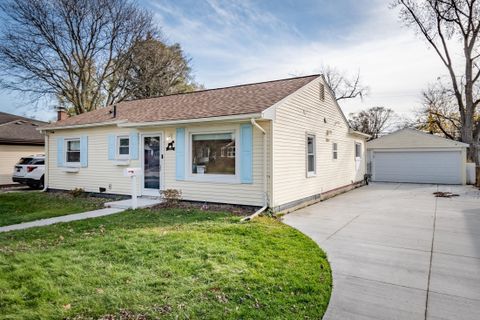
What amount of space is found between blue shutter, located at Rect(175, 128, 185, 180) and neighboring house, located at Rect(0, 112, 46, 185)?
38.8 ft

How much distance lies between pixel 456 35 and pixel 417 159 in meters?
10.4

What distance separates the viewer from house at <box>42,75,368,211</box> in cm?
810

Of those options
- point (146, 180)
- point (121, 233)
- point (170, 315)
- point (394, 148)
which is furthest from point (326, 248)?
point (394, 148)

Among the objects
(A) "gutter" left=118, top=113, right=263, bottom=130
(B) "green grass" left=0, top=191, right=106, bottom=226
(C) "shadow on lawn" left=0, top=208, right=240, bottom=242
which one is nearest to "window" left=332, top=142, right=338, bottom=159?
(A) "gutter" left=118, top=113, right=263, bottom=130

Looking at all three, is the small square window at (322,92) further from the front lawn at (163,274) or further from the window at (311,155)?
the front lawn at (163,274)

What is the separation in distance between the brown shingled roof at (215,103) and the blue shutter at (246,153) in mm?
538

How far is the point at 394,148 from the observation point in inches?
733

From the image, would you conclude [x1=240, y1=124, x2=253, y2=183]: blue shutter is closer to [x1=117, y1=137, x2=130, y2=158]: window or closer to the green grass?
the green grass

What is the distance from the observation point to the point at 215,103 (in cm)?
1000

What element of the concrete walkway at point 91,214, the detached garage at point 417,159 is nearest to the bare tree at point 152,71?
the detached garage at point 417,159

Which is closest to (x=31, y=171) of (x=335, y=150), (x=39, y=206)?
(x=39, y=206)

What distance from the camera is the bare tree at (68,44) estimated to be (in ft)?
62.5

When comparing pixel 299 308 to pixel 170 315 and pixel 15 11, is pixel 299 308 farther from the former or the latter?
pixel 15 11

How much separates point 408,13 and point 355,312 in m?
25.9
